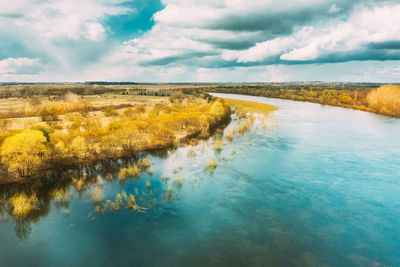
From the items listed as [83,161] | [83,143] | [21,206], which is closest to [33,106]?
[83,161]

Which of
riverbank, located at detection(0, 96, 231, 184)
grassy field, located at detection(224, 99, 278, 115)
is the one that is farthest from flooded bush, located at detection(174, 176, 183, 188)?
grassy field, located at detection(224, 99, 278, 115)

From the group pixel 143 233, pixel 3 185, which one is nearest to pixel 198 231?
pixel 143 233

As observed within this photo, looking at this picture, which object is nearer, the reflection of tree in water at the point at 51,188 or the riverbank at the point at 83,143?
the reflection of tree in water at the point at 51,188

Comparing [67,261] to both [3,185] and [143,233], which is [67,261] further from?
[3,185]

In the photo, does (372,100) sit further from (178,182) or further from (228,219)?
(228,219)

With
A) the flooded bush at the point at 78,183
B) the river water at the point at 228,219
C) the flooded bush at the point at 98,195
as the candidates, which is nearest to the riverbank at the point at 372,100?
the river water at the point at 228,219

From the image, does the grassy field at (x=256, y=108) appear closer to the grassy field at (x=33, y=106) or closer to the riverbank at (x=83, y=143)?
the grassy field at (x=33, y=106)

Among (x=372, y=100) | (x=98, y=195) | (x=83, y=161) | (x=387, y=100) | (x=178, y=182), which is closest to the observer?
(x=98, y=195)

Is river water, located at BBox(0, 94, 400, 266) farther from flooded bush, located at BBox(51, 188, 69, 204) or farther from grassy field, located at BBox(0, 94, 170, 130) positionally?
grassy field, located at BBox(0, 94, 170, 130)

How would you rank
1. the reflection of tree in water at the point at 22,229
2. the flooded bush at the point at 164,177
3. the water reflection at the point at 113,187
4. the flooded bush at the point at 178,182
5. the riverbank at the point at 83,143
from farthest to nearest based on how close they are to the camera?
the flooded bush at the point at 164,177
the flooded bush at the point at 178,182
the riverbank at the point at 83,143
the water reflection at the point at 113,187
the reflection of tree in water at the point at 22,229

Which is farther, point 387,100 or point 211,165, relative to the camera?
point 387,100
